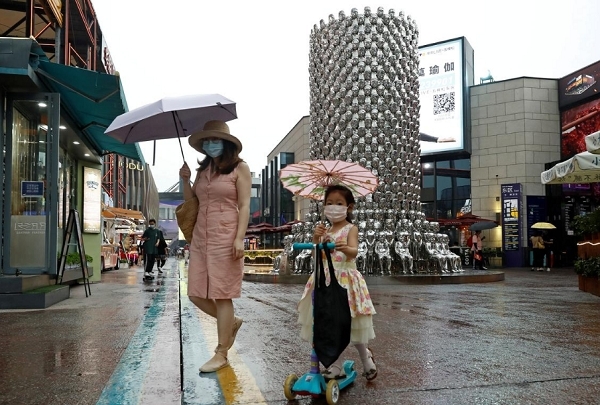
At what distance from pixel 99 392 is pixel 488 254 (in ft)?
91.9

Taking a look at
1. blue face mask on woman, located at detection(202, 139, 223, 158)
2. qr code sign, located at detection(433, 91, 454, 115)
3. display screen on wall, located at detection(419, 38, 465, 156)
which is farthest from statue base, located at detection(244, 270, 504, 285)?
qr code sign, located at detection(433, 91, 454, 115)

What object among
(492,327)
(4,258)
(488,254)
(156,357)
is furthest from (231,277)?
(488,254)

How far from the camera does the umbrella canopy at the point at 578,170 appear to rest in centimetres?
1046

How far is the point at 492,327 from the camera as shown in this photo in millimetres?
6082

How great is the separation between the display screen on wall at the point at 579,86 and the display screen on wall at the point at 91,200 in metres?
23.4

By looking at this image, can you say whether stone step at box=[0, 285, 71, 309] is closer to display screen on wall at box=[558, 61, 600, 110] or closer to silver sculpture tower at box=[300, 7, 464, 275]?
silver sculpture tower at box=[300, 7, 464, 275]

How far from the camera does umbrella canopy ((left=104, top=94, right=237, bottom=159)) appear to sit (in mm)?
4332

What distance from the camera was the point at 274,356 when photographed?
4461 mm

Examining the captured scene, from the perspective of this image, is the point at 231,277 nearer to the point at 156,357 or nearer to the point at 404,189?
the point at 156,357

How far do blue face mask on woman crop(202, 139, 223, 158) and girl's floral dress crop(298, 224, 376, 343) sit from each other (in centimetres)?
111

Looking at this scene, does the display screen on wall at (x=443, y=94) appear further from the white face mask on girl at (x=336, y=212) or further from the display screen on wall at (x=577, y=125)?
the white face mask on girl at (x=336, y=212)

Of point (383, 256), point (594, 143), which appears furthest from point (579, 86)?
point (594, 143)

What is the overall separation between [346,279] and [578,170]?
9005 millimetres

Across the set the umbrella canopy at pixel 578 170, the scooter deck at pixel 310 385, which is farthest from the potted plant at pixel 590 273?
the scooter deck at pixel 310 385
